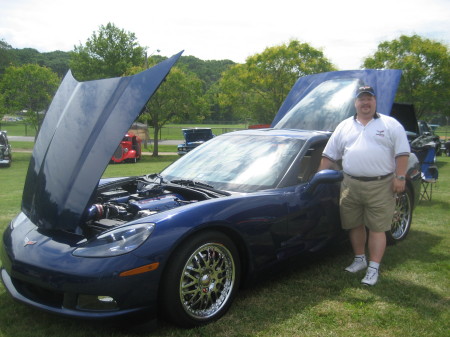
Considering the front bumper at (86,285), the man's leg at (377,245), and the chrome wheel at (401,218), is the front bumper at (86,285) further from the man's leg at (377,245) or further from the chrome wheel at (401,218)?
the chrome wheel at (401,218)

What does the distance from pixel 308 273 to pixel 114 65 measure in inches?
1427

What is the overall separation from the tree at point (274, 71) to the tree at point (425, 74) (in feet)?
16.1

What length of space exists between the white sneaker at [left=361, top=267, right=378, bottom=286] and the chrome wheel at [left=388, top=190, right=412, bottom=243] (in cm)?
123

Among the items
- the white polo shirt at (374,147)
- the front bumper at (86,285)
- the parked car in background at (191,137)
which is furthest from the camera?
the parked car in background at (191,137)

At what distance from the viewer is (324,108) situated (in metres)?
5.76

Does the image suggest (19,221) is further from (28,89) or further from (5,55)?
(5,55)

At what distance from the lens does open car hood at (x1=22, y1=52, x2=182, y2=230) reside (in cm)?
295

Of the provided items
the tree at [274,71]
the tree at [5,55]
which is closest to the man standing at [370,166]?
the tree at [274,71]

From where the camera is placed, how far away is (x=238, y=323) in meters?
2.94

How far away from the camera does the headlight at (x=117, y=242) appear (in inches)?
103

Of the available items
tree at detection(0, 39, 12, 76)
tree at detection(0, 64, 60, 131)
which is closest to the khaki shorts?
tree at detection(0, 64, 60, 131)

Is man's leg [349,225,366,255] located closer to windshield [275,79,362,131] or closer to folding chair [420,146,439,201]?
windshield [275,79,362,131]

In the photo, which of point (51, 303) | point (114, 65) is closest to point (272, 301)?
point (51, 303)

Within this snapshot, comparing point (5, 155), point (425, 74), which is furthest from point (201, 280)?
point (425, 74)
